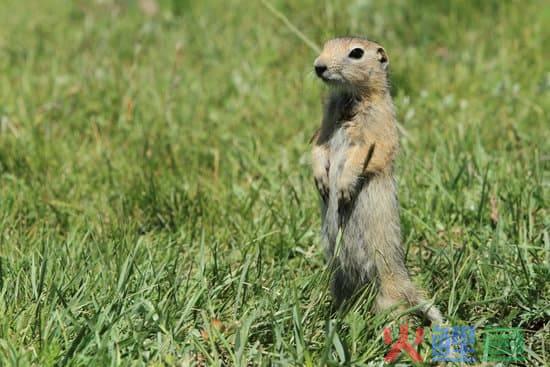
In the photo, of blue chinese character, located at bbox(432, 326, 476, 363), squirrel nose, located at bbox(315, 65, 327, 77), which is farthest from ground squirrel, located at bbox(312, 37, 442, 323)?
blue chinese character, located at bbox(432, 326, 476, 363)

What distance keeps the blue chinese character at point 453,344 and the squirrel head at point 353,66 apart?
1084mm

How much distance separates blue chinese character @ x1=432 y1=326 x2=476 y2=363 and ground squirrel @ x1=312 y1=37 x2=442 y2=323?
139 millimetres

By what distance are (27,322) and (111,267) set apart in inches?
20.3

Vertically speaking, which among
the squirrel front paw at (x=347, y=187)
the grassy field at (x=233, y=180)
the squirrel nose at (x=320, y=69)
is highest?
the squirrel nose at (x=320, y=69)

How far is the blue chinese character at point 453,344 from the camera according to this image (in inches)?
125

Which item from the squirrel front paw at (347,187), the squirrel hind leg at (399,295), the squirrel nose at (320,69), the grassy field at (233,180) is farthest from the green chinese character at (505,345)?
the squirrel nose at (320,69)

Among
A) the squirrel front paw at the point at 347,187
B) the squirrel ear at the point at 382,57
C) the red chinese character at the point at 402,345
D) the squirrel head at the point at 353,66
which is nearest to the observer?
the red chinese character at the point at 402,345

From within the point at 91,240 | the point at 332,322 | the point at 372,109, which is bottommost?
→ the point at 91,240

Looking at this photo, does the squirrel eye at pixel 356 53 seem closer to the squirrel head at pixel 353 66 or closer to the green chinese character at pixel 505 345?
the squirrel head at pixel 353 66

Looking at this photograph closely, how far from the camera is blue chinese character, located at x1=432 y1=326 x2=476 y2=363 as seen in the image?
3.17 meters

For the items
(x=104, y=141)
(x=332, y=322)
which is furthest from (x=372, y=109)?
(x=104, y=141)

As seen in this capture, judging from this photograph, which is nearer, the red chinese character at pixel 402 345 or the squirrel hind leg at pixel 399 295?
the red chinese character at pixel 402 345

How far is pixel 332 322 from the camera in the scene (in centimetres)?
322

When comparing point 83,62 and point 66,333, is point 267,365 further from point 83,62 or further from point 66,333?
point 83,62
